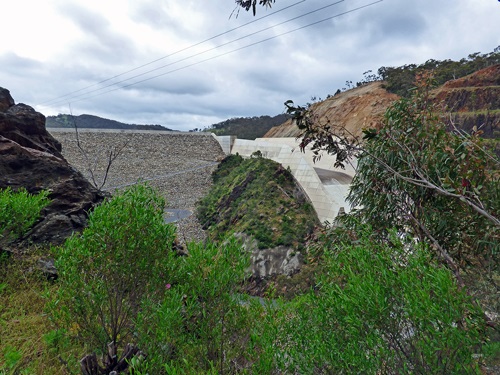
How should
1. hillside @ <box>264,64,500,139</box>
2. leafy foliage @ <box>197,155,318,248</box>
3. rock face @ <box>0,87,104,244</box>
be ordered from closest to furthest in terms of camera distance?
rock face @ <box>0,87,104,244</box> → leafy foliage @ <box>197,155,318,248</box> → hillside @ <box>264,64,500,139</box>

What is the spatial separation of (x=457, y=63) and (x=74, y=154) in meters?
45.2

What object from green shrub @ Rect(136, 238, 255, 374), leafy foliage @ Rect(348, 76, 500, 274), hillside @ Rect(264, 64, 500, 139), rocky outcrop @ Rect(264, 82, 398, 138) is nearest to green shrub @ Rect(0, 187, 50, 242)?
green shrub @ Rect(136, 238, 255, 374)

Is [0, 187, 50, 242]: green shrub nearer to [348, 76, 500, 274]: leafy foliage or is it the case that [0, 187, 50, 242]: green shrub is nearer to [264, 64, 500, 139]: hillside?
[348, 76, 500, 274]: leafy foliage

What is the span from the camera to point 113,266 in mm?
3559

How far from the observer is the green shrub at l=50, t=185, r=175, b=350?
11.4ft

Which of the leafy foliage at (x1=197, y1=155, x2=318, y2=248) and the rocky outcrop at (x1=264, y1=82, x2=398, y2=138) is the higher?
the rocky outcrop at (x1=264, y1=82, x2=398, y2=138)

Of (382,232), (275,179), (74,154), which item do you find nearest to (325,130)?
(382,232)

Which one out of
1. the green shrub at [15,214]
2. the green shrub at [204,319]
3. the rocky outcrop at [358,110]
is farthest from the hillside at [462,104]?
the green shrub at [204,319]

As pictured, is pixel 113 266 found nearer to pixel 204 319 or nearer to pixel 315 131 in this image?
pixel 204 319

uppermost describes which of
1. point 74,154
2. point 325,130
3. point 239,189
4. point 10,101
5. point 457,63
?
point 457,63

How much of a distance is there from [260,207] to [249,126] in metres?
47.5

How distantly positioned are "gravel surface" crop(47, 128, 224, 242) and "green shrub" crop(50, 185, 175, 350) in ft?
57.3

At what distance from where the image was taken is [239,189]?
2220 cm

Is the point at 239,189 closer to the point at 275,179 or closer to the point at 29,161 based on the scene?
the point at 275,179
